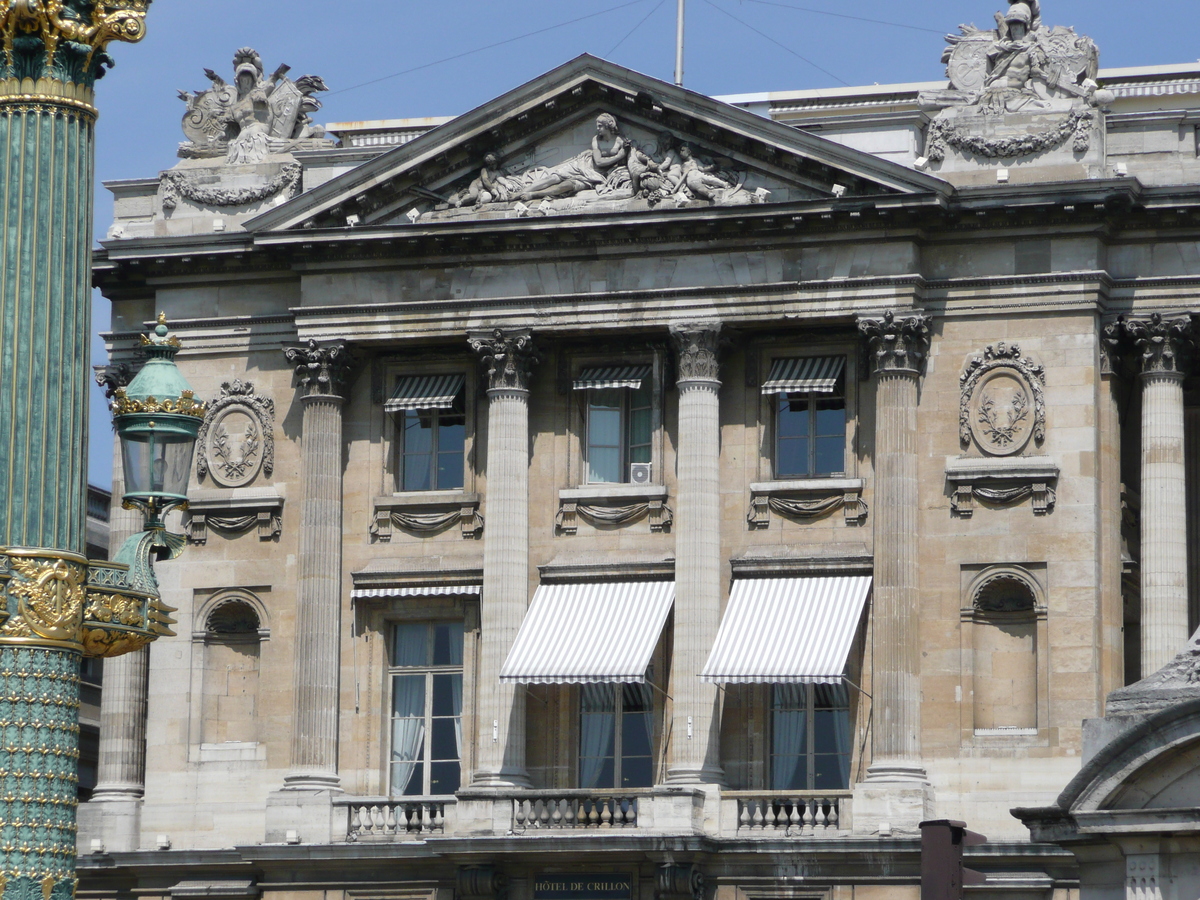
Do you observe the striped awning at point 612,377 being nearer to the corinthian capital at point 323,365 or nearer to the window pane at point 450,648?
the corinthian capital at point 323,365

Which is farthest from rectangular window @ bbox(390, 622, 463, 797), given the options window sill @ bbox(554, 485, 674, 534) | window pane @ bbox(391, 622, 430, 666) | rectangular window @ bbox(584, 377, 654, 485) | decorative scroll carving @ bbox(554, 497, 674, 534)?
rectangular window @ bbox(584, 377, 654, 485)

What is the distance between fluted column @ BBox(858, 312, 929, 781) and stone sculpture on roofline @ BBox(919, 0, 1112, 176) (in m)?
3.16

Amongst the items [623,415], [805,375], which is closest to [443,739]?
[623,415]

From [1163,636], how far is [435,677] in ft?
40.8

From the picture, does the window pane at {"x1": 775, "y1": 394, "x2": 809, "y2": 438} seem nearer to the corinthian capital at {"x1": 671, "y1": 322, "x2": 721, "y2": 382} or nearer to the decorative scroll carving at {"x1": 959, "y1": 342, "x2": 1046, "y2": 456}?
the corinthian capital at {"x1": 671, "y1": 322, "x2": 721, "y2": 382}

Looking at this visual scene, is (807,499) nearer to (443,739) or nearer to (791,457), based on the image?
(791,457)

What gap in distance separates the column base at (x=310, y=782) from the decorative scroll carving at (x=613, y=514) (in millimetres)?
5748

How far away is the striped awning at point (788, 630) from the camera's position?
1646 inches

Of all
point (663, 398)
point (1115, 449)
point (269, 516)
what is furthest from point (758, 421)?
point (269, 516)

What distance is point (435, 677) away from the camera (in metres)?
45.3

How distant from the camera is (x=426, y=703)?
148 feet

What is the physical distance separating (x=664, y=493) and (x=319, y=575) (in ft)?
20.3

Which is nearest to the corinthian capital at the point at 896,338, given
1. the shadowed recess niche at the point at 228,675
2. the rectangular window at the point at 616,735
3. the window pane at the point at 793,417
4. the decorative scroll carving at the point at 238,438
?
the window pane at the point at 793,417

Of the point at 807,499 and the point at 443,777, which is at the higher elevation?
the point at 807,499
